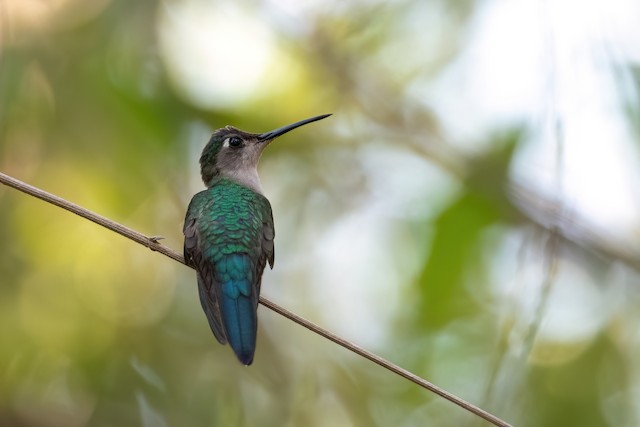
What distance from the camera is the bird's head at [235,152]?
470cm

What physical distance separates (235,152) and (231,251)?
1159 mm

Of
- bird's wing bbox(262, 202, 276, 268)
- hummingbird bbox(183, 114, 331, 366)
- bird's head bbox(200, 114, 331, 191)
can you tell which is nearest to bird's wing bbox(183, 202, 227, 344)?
hummingbird bbox(183, 114, 331, 366)

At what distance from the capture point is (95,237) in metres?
5.01

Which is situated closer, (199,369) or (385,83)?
(199,369)

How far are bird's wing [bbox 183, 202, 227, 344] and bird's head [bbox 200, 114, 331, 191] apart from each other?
68 centimetres

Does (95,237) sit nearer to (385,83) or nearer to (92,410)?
(92,410)

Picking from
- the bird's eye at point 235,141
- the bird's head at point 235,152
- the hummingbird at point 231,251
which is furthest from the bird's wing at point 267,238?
the bird's eye at point 235,141

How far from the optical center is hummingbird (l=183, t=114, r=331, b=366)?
3.26 metres

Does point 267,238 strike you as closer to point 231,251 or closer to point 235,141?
point 231,251

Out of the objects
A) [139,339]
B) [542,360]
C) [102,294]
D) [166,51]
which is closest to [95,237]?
[102,294]

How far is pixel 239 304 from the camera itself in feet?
11.1

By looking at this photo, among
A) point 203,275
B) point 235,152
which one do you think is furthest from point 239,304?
point 235,152

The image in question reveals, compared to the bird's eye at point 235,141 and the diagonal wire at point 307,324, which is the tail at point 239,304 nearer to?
the diagonal wire at point 307,324

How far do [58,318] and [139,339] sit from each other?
0.43 metres
